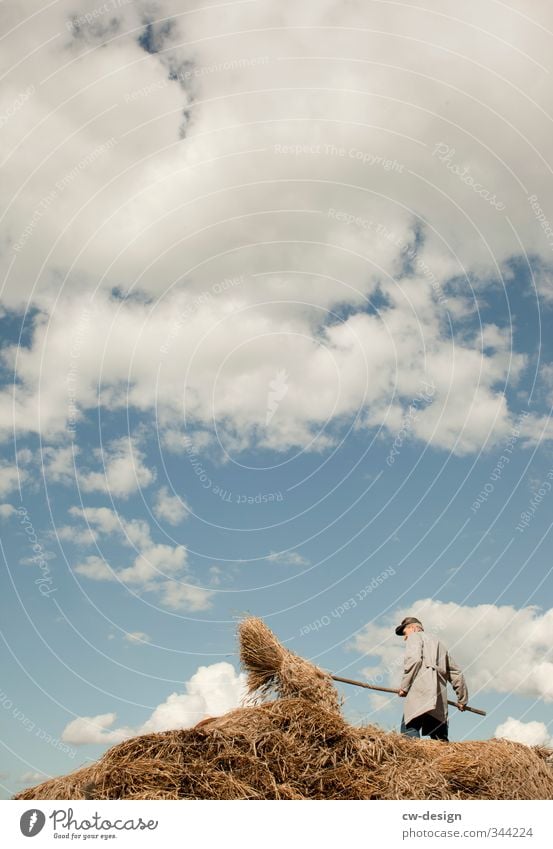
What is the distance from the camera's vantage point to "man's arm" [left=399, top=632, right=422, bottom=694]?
12.9 meters

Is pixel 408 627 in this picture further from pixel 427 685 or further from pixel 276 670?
pixel 276 670

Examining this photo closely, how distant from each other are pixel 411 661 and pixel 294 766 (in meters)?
4.91

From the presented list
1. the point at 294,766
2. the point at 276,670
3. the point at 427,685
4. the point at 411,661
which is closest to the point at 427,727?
the point at 427,685

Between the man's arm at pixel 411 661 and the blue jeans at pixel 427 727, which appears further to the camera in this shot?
the man's arm at pixel 411 661

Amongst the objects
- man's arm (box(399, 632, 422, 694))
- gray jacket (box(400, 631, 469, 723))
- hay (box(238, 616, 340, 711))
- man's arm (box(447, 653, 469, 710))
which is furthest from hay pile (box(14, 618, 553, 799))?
man's arm (box(447, 653, 469, 710))

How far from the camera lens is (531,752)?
32.5ft

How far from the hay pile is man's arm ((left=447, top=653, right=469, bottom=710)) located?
3380 millimetres

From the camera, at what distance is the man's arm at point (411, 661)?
12867mm

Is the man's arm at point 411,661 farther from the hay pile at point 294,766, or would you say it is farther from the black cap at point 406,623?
the hay pile at point 294,766

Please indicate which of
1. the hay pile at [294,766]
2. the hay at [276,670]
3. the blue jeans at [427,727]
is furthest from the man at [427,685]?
the hay pile at [294,766]

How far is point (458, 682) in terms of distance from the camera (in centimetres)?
1320

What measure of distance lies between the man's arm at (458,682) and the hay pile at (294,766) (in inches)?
133
